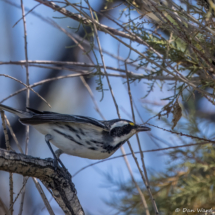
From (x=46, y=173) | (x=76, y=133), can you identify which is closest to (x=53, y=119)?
(x=76, y=133)

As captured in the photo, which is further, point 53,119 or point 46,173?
point 53,119

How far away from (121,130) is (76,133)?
39cm

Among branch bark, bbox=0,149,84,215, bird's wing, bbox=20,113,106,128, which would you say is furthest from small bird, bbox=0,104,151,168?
branch bark, bbox=0,149,84,215

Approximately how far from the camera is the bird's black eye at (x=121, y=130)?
7.29ft

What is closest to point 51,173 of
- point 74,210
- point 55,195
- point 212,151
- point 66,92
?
point 55,195

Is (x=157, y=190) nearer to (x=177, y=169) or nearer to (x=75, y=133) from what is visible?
(x=177, y=169)

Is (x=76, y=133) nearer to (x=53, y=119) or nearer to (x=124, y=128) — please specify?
(x=53, y=119)

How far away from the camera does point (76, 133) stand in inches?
83.7

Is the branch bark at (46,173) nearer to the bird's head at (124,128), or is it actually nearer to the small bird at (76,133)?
the small bird at (76,133)

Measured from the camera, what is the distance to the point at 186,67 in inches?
84.2

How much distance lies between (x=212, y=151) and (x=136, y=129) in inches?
28.2

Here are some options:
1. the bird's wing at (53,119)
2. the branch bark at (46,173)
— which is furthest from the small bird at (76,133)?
the branch bark at (46,173)

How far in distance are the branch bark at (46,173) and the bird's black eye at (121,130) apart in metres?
0.60

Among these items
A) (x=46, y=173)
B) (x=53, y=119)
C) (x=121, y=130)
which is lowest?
(x=46, y=173)
